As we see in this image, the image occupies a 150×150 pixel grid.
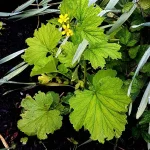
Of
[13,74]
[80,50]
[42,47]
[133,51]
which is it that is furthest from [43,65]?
[133,51]

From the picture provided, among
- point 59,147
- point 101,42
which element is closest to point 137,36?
point 101,42

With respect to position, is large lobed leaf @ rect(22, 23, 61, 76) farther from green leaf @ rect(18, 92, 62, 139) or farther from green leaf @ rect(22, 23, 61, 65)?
green leaf @ rect(18, 92, 62, 139)

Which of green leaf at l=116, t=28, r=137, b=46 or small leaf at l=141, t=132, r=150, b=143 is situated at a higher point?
green leaf at l=116, t=28, r=137, b=46

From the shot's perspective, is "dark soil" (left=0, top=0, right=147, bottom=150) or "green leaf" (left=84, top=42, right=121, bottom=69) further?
"dark soil" (left=0, top=0, right=147, bottom=150)

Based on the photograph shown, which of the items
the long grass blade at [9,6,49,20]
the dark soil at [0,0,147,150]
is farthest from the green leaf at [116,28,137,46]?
the long grass blade at [9,6,49,20]

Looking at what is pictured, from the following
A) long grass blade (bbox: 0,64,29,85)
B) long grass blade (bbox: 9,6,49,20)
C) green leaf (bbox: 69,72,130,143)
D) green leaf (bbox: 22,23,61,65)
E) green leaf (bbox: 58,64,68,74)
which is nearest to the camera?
green leaf (bbox: 69,72,130,143)

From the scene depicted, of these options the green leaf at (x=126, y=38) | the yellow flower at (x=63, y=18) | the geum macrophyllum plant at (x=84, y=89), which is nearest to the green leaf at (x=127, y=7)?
the green leaf at (x=126, y=38)

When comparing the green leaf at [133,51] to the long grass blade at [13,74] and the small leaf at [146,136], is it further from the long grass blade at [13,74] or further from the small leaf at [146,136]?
the long grass blade at [13,74]

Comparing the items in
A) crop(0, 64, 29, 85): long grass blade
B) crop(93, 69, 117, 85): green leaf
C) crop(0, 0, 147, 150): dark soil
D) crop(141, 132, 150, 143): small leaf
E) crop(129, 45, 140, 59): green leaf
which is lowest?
crop(0, 0, 147, 150): dark soil
